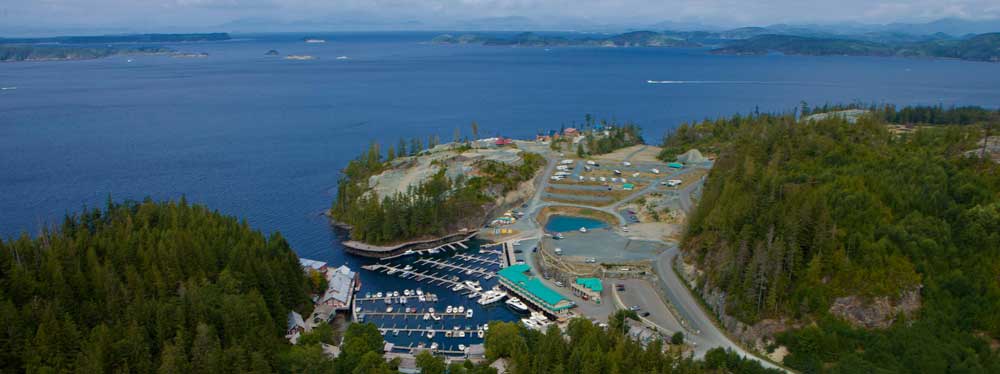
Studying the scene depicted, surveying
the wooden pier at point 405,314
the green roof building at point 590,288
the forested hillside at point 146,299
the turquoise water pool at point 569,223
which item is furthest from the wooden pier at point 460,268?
the turquoise water pool at point 569,223

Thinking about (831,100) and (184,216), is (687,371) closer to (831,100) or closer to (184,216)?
(184,216)

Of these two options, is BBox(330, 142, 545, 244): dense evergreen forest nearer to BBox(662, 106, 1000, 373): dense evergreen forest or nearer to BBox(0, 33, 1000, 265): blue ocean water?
BBox(0, 33, 1000, 265): blue ocean water

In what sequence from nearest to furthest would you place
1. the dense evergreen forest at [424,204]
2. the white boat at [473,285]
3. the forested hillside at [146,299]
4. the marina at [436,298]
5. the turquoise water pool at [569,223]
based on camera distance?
the forested hillside at [146,299] → the marina at [436,298] → the white boat at [473,285] → the dense evergreen forest at [424,204] → the turquoise water pool at [569,223]

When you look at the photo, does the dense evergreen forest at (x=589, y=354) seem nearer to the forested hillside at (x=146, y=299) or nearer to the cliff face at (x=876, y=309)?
the cliff face at (x=876, y=309)

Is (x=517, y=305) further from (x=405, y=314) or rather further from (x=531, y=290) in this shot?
(x=405, y=314)

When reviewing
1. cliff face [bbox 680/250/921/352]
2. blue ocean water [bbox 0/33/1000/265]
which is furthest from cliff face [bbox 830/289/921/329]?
blue ocean water [bbox 0/33/1000/265]

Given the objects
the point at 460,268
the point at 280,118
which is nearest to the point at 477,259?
the point at 460,268

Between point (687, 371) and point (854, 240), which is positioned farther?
point (854, 240)

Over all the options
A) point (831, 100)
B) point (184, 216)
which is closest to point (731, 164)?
Answer: point (184, 216)
